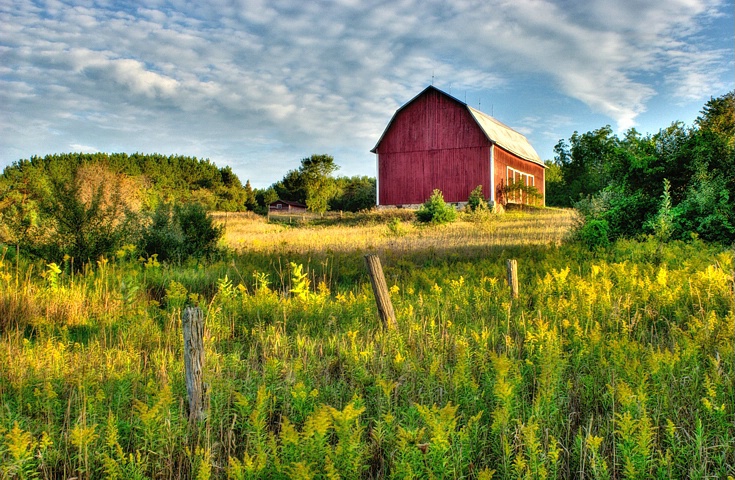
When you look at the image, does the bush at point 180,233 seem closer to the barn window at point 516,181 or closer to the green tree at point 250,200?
the barn window at point 516,181

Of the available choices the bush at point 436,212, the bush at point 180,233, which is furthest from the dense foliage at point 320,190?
the bush at point 180,233

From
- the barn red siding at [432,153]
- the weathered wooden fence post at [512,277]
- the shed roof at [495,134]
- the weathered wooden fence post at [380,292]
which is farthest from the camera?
the barn red siding at [432,153]

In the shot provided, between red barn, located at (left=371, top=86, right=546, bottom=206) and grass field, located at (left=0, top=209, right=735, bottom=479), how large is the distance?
69.2 ft

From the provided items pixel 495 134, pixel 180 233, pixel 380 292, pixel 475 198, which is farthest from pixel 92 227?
pixel 495 134

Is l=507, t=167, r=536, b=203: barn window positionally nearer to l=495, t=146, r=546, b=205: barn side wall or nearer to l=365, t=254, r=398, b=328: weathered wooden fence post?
l=495, t=146, r=546, b=205: barn side wall

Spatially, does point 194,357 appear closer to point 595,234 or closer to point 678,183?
point 595,234

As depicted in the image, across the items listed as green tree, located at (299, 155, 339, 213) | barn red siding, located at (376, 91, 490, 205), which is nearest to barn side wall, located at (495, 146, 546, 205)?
barn red siding, located at (376, 91, 490, 205)

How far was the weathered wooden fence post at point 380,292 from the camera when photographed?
17.9 ft

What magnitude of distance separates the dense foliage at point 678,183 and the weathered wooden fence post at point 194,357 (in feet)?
32.7

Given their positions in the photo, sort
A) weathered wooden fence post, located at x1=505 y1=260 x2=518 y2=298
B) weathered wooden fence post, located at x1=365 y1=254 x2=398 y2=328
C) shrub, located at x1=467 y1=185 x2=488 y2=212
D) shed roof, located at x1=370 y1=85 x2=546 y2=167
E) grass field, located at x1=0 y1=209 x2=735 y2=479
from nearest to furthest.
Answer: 1. grass field, located at x1=0 y1=209 x2=735 y2=479
2. weathered wooden fence post, located at x1=365 y1=254 x2=398 y2=328
3. weathered wooden fence post, located at x1=505 y1=260 x2=518 y2=298
4. shrub, located at x1=467 y1=185 x2=488 y2=212
5. shed roof, located at x1=370 y1=85 x2=546 y2=167

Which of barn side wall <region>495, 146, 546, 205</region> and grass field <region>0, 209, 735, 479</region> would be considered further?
barn side wall <region>495, 146, 546, 205</region>

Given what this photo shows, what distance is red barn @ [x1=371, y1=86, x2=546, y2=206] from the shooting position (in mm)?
28688

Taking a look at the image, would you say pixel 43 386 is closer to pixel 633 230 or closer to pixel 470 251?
pixel 470 251

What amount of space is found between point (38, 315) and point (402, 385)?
4.72 metres
